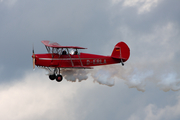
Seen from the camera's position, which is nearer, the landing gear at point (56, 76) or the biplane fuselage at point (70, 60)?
the biplane fuselage at point (70, 60)

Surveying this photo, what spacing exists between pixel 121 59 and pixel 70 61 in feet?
17.6

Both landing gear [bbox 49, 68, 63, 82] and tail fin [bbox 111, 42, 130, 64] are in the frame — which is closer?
landing gear [bbox 49, 68, 63, 82]

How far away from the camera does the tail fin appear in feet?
164

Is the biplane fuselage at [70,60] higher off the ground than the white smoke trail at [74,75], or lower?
higher

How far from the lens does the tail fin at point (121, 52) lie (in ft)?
164

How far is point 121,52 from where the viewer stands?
50.2 meters

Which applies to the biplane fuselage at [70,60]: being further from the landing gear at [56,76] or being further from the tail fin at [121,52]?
the tail fin at [121,52]

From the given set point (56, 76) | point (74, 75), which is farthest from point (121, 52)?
point (56, 76)

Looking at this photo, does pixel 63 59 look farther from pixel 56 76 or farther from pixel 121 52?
pixel 121 52

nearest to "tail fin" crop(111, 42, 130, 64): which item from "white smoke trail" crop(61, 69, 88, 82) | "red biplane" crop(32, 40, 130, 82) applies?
"red biplane" crop(32, 40, 130, 82)

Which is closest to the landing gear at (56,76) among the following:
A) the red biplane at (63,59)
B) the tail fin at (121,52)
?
the red biplane at (63,59)

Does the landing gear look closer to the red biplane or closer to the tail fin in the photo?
the red biplane

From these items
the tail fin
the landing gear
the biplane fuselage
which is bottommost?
the landing gear

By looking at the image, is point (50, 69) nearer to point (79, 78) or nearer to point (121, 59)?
point (79, 78)
